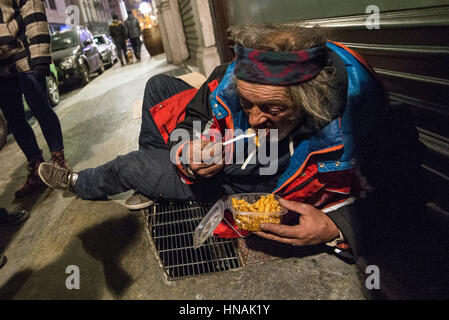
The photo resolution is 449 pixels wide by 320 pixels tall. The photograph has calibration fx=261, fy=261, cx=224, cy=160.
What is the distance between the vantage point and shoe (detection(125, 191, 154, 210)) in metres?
2.34

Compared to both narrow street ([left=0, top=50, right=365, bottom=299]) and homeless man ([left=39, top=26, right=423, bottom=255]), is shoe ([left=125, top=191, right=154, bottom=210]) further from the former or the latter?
homeless man ([left=39, top=26, right=423, bottom=255])

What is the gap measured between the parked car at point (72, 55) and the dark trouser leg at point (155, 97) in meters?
7.93

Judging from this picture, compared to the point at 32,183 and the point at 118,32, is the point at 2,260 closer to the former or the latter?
the point at 32,183

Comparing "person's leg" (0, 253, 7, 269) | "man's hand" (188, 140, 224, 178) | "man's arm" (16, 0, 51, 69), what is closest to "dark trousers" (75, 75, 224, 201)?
"man's hand" (188, 140, 224, 178)

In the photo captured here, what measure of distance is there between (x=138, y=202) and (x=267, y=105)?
1.60 m

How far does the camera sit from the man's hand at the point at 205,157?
1.50m

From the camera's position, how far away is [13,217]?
2.47m

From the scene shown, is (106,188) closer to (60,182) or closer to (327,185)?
(60,182)

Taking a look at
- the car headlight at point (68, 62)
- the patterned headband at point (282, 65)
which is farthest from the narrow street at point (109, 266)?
the car headlight at point (68, 62)

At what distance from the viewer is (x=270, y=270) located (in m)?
1.67

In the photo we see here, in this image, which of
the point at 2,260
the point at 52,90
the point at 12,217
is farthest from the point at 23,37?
the point at 52,90

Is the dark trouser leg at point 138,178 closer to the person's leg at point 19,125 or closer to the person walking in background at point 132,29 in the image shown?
the person's leg at point 19,125

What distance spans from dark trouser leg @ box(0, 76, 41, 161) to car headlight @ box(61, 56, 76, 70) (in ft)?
22.1
